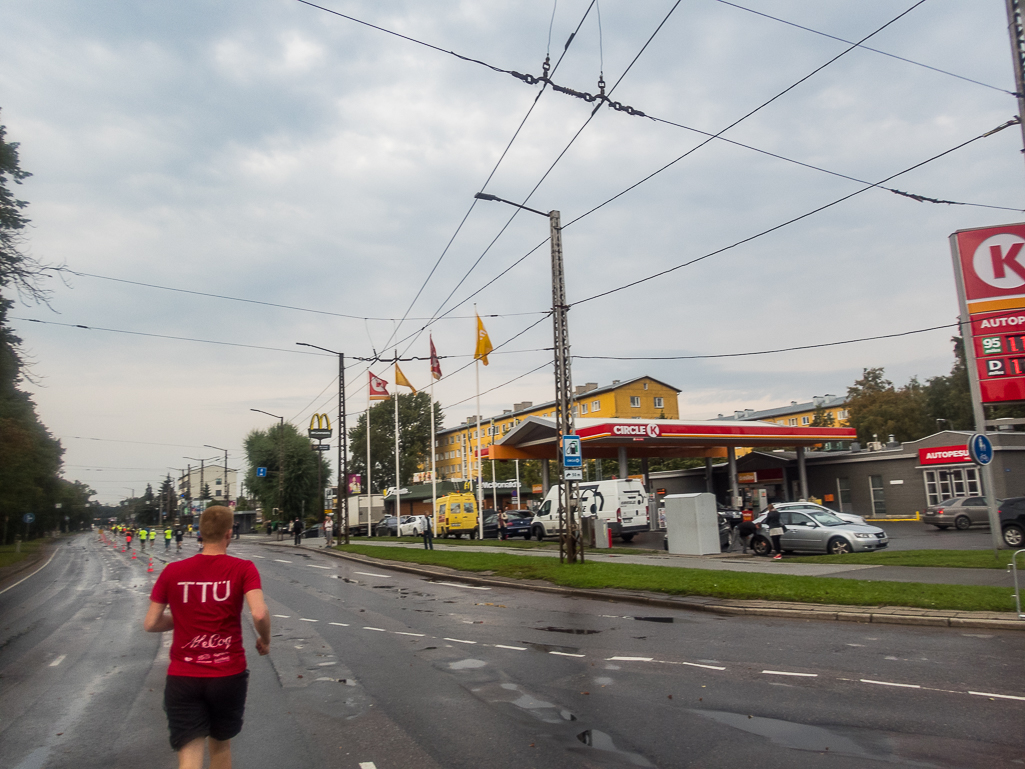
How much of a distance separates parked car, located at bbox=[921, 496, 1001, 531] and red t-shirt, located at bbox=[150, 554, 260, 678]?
3239cm

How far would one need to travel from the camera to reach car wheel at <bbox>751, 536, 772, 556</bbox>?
22391mm

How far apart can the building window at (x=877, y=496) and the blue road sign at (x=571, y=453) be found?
30.9 metres

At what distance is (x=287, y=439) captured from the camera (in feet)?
235

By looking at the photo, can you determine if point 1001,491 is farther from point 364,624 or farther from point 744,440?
point 364,624

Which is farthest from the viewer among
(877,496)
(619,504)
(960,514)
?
(877,496)

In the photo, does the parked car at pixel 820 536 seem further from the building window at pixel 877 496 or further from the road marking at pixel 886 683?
the building window at pixel 877 496

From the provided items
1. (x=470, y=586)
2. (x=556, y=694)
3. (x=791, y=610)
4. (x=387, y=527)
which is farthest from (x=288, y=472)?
(x=556, y=694)

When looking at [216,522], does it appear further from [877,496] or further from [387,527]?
[387,527]

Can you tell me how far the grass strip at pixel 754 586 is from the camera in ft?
37.1

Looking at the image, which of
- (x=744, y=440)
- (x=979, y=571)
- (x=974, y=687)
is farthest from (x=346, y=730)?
(x=744, y=440)

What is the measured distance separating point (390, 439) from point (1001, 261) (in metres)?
86.3

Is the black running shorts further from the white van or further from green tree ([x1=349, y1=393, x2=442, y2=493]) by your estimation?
green tree ([x1=349, y1=393, x2=442, y2=493])

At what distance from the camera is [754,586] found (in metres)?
13.8

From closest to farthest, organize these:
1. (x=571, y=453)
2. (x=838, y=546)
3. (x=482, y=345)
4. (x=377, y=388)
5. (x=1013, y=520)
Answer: (x=571, y=453), (x=838, y=546), (x=1013, y=520), (x=482, y=345), (x=377, y=388)
